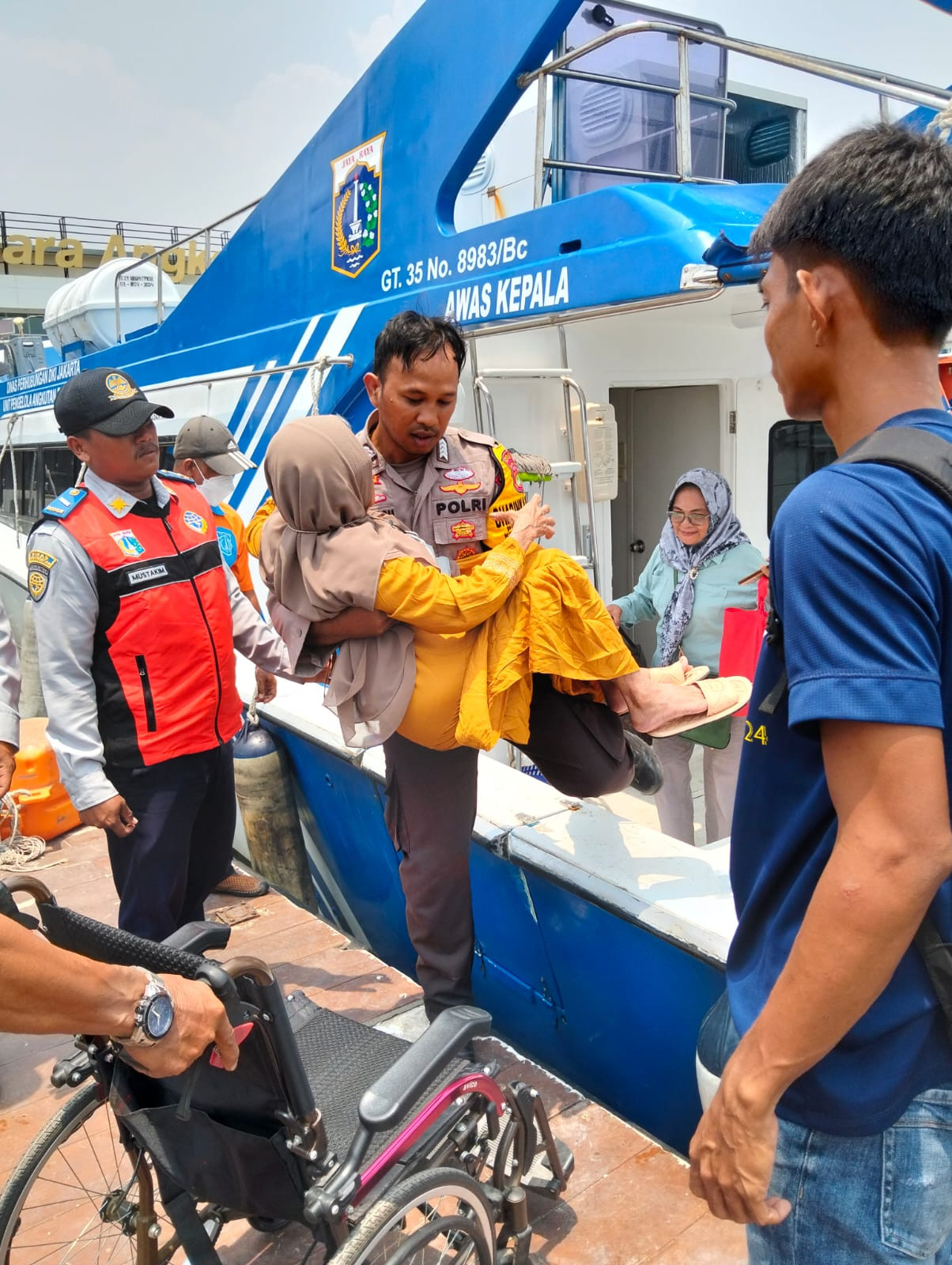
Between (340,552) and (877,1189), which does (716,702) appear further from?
(877,1189)

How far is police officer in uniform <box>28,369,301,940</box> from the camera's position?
2373 mm

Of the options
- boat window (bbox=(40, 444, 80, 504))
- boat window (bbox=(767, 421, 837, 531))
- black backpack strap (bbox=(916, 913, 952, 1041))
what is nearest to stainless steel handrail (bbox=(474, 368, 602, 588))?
boat window (bbox=(767, 421, 837, 531))

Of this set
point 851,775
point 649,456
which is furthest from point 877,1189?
point 649,456

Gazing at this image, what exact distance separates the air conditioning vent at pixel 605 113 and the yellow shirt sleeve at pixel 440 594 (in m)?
2.87

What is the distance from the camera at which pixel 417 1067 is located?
1567mm

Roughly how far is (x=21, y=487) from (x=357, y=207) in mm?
5512

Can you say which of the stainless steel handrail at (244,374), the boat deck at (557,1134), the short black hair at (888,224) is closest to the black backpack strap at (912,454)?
the short black hair at (888,224)

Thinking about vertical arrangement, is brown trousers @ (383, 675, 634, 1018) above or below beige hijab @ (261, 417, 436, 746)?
below

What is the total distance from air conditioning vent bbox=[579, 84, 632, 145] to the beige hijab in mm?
2788

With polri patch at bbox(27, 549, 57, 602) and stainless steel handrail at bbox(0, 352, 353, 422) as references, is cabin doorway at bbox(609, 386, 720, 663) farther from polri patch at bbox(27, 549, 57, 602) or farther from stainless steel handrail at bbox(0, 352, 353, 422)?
polri patch at bbox(27, 549, 57, 602)

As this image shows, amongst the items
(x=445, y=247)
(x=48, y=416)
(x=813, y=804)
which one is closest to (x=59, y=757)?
(x=813, y=804)

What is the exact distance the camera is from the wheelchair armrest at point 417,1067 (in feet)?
4.82

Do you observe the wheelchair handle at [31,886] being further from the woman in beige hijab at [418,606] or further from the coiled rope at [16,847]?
the coiled rope at [16,847]

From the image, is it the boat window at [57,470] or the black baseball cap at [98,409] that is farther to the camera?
the boat window at [57,470]
